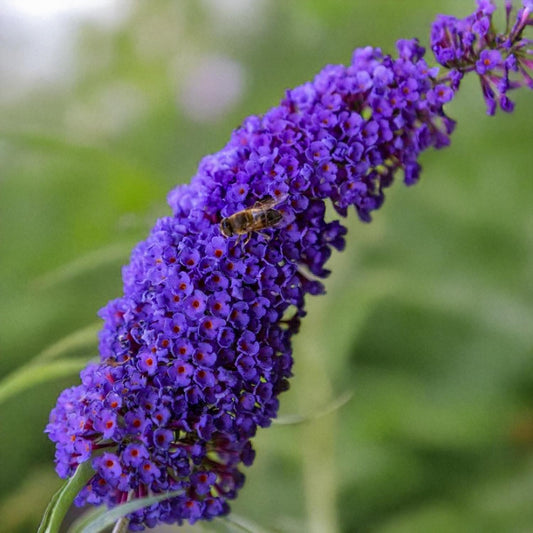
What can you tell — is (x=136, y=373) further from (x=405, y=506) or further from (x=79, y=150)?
(x=405, y=506)

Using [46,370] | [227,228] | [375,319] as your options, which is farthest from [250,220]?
[375,319]

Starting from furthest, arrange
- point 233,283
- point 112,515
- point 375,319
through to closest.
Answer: point 375,319 → point 233,283 → point 112,515

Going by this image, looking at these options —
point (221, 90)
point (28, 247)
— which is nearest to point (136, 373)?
point (28, 247)

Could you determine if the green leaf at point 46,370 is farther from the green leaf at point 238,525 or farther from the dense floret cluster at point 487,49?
the dense floret cluster at point 487,49

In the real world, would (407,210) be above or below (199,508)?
above

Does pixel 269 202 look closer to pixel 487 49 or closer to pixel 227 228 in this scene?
pixel 227 228

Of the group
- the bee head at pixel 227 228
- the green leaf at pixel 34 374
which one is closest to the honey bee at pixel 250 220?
→ the bee head at pixel 227 228
